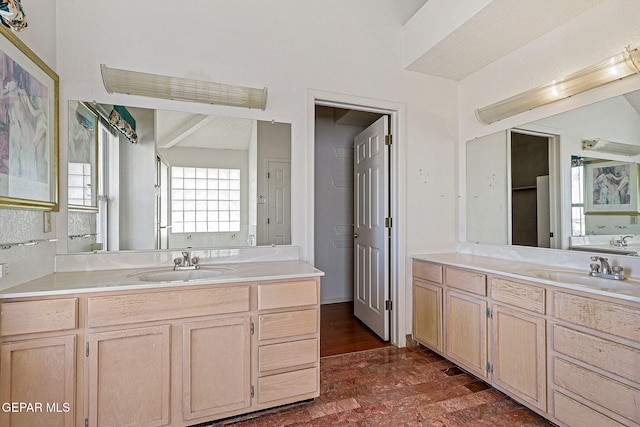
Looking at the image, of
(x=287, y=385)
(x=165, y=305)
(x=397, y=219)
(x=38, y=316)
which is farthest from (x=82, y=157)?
(x=397, y=219)

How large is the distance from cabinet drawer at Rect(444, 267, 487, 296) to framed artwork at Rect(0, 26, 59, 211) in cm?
264

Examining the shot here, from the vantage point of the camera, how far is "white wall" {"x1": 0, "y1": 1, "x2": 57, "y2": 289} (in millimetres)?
1406

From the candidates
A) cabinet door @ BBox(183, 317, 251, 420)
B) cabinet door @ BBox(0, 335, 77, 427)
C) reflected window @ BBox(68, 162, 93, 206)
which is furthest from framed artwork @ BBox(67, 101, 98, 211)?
cabinet door @ BBox(183, 317, 251, 420)

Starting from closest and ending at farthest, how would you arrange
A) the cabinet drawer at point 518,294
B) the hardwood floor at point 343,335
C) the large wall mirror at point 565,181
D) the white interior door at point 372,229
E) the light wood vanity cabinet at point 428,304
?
1. the cabinet drawer at point 518,294
2. the large wall mirror at point 565,181
3. the light wood vanity cabinet at point 428,304
4. the hardwood floor at point 343,335
5. the white interior door at point 372,229

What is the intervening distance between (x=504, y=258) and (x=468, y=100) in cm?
150

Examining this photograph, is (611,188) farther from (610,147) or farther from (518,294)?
(518,294)

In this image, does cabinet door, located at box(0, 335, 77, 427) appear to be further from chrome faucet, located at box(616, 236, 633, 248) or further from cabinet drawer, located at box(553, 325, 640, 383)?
chrome faucet, located at box(616, 236, 633, 248)

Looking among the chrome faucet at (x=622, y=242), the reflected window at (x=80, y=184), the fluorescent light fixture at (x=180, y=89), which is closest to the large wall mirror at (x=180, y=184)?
the reflected window at (x=80, y=184)

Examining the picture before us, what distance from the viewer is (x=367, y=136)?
126 inches

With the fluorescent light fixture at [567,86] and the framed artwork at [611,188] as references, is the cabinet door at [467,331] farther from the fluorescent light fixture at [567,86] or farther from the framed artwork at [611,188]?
the fluorescent light fixture at [567,86]

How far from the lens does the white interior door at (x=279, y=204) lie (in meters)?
2.32

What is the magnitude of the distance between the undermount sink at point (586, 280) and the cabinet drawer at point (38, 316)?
2.47m

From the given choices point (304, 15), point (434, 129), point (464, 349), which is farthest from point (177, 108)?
point (464, 349)

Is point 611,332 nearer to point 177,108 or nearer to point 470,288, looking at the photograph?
point 470,288
